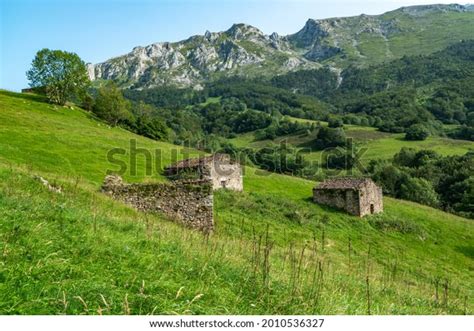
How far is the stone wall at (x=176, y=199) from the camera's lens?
2039 cm

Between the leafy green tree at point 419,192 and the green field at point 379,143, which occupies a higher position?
the green field at point 379,143

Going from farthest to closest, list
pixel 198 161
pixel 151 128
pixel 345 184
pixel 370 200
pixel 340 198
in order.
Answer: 1. pixel 151 128
2. pixel 198 161
3. pixel 345 184
4. pixel 370 200
5. pixel 340 198

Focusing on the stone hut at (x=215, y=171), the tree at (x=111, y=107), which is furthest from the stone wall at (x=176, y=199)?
the tree at (x=111, y=107)

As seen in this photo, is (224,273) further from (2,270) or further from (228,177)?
(228,177)

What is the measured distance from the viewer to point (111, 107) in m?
78.0

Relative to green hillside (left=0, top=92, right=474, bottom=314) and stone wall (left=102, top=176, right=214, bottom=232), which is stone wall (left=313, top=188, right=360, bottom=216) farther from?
green hillside (left=0, top=92, right=474, bottom=314)

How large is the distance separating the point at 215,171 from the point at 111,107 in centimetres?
4268


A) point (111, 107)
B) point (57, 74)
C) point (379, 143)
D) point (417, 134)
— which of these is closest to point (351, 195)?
point (111, 107)

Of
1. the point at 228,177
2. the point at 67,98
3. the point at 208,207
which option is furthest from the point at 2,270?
the point at 67,98

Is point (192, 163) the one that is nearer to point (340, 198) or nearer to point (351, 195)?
point (340, 198)

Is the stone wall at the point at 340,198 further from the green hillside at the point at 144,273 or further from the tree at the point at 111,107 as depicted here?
the tree at the point at 111,107

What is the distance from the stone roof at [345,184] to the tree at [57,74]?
54331mm
